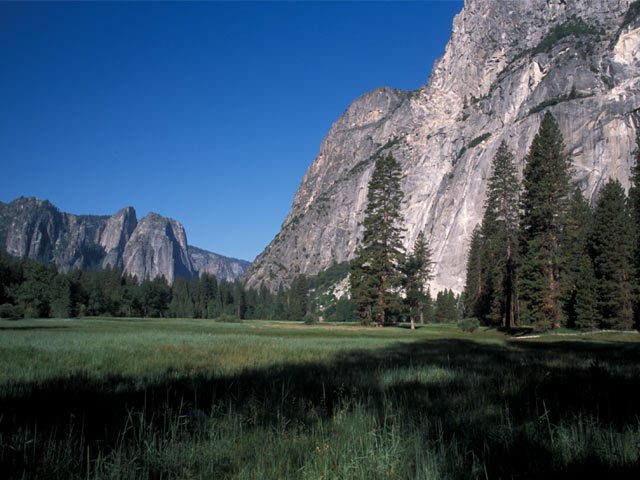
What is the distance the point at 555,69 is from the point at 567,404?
166546mm

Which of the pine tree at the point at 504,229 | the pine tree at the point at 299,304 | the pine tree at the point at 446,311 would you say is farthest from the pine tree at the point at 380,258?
the pine tree at the point at 299,304

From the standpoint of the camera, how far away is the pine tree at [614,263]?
35.0 meters

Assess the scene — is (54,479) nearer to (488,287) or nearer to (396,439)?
(396,439)

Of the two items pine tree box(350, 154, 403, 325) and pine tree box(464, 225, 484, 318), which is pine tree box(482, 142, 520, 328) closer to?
pine tree box(464, 225, 484, 318)

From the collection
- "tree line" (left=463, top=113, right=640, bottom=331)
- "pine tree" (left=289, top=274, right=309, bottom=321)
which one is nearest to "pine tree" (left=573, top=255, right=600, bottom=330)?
"tree line" (left=463, top=113, right=640, bottom=331)

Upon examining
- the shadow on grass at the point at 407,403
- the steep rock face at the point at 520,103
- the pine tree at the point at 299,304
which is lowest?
the pine tree at the point at 299,304

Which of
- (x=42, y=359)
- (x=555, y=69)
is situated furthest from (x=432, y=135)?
(x=42, y=359)

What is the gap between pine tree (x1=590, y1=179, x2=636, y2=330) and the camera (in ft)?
115

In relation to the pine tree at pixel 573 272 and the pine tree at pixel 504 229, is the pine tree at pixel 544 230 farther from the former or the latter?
the pine tree at pixel 504 229

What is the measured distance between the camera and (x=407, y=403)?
5.03 metres

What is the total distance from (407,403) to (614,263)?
41.2 m

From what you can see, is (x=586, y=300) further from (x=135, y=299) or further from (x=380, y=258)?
(x=135, y=299)

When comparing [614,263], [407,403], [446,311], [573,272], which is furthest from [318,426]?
[446,311]

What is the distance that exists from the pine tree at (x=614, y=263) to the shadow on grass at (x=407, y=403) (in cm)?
3490
